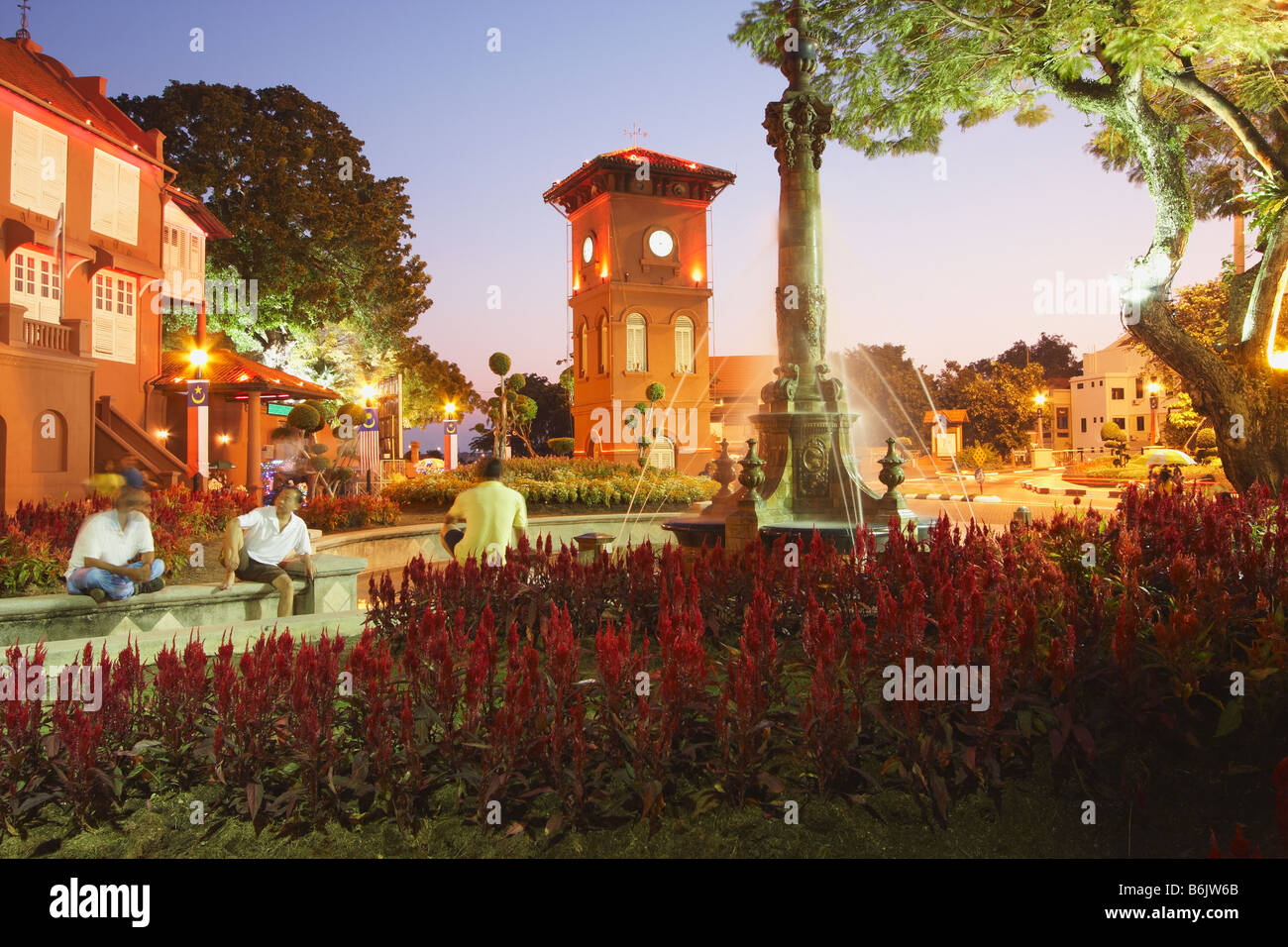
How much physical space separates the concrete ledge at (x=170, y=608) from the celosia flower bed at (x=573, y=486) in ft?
28.5

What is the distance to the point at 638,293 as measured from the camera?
42438mm

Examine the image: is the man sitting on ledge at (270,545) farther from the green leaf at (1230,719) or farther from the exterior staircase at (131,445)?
the exterior staircase at (131,445)

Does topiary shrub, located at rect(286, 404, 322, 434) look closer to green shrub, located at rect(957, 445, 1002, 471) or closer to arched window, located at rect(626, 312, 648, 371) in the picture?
arched window, located at rect(626, 312, 648, 371)

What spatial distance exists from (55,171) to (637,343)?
2661 centimetres

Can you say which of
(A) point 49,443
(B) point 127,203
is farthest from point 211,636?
(B) point 127,203

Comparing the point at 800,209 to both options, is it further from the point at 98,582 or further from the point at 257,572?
the point at 98,582

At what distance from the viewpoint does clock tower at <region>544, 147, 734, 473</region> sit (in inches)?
1655

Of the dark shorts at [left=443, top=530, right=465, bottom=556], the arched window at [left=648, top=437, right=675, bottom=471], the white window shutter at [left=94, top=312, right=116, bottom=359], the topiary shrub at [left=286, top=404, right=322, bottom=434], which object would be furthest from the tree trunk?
the arched window at [left=648, top=437, right=675, bottom=471]

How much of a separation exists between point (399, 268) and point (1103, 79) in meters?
34.4

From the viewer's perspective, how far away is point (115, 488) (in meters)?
7.27

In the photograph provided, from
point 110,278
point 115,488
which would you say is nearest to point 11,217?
point 110,278
